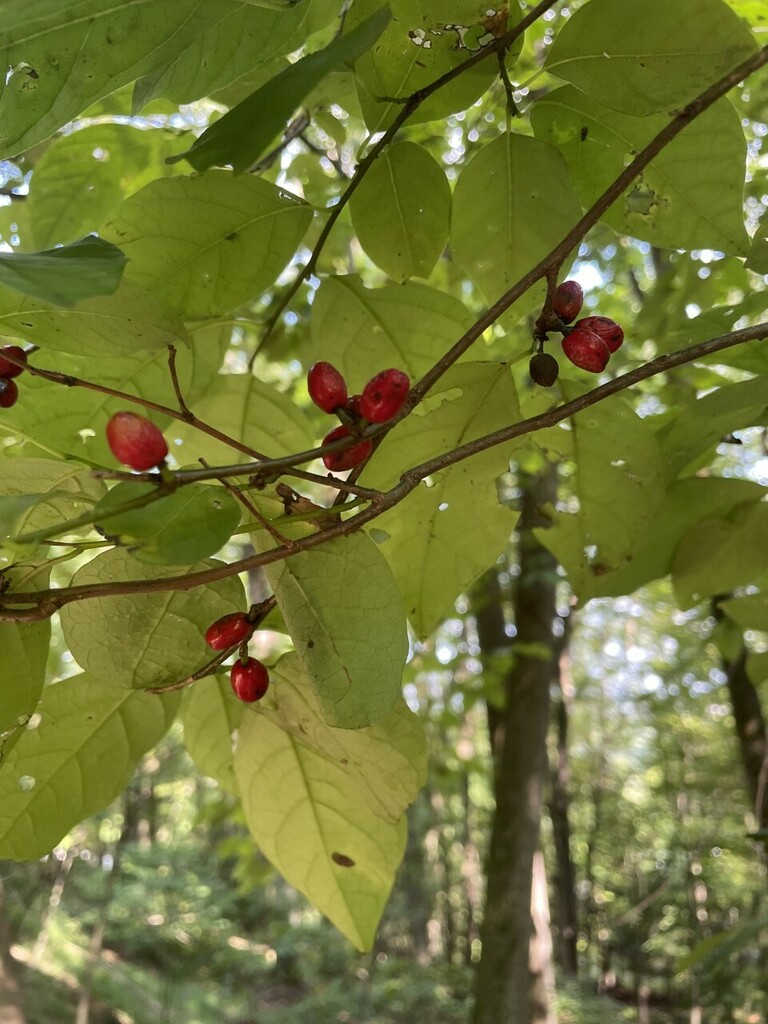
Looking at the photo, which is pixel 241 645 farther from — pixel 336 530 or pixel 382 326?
pixel 382 326

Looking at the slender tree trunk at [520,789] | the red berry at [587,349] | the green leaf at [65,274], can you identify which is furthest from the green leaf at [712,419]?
the slender tree trunk at [520,789]

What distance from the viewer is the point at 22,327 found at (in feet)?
2.25

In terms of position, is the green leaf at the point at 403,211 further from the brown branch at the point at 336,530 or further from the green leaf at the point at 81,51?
the brown branch at the point at 336,530

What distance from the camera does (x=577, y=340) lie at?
75 centimetres

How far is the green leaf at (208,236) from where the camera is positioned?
0.88 m

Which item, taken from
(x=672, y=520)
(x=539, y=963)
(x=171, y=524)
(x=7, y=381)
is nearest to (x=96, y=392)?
(x=7, y=381)

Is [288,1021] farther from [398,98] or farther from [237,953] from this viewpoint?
[398,98]

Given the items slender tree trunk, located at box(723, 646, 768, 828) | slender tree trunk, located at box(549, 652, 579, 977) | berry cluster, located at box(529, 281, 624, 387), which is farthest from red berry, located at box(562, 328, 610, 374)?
slender tree trunk, located at box(549, 652, 579, 977)

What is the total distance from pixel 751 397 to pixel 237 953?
1578 cm

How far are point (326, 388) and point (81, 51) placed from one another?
0.40 m

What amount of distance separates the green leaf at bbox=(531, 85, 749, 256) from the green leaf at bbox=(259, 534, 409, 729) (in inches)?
21.6

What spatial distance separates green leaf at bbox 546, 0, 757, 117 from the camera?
73cm

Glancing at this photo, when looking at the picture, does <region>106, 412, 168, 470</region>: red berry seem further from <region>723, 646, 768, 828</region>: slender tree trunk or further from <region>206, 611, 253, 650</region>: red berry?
<region>723, 646, 768, 828</region>: slender tree trunk

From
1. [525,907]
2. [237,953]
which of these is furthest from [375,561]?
[237,953]
